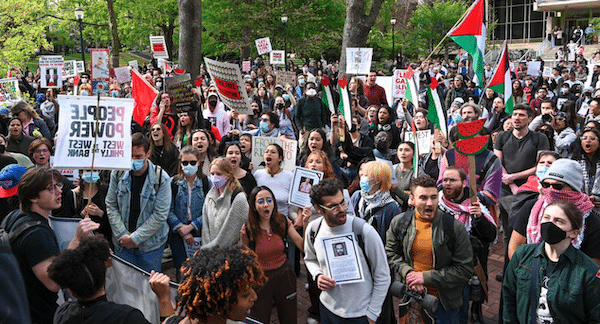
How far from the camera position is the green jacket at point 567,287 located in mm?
3260

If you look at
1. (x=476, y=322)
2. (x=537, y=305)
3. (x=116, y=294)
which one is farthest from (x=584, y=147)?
(x=116, y=294)

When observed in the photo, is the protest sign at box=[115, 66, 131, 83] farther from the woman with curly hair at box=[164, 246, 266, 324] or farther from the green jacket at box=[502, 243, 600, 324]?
the green jacket at box=[502, 243, 600, 324]

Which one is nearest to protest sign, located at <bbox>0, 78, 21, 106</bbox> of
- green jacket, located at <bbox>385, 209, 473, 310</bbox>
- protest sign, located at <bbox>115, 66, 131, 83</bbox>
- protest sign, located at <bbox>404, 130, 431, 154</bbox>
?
protest sign, located at <bbox>115, 66, 131, 83</bbox>

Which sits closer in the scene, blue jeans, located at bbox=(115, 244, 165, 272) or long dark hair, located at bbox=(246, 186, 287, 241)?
long dark hair, located at bbox=(246, 186, 287, 241)

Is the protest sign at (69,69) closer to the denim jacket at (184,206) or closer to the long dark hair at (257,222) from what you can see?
the denim jacket at (184,206)

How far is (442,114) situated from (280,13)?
24.5 meters

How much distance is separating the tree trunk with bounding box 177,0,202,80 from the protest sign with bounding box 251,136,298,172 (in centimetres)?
936

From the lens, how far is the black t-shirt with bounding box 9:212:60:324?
11.6 ft

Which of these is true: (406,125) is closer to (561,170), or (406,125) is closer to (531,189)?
(531,189)

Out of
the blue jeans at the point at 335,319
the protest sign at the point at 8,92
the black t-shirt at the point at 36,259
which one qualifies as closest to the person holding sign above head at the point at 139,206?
the black t-shirt at the point at 36,259

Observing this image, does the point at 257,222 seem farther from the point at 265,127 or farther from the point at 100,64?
the point at 100,64

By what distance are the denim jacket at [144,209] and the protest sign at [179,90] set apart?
3.62 m

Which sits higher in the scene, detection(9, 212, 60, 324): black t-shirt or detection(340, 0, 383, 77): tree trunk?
detection(340, 0, 383, 77): tree trunk

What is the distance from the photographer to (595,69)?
1736cm
